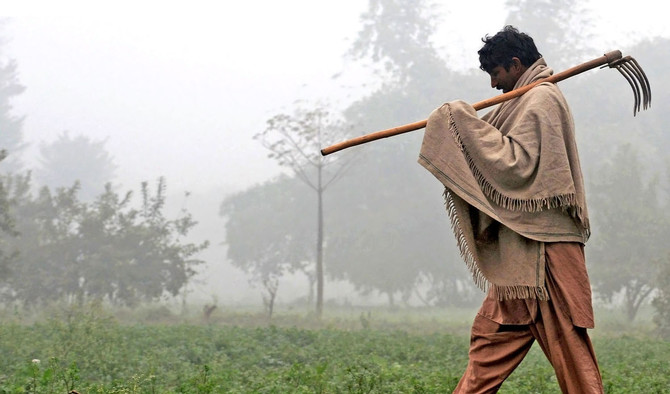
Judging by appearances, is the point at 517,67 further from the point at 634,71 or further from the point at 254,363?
the point at 254,363

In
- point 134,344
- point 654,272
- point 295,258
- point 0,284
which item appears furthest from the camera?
point 295,258

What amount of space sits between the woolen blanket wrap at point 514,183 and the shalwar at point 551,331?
73mm

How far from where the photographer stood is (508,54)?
390cm

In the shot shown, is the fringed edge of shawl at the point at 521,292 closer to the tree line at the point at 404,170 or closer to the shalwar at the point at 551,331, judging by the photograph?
the shalwar at the point at 551,331

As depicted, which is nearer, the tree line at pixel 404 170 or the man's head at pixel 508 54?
the man's head at pixel 508 54

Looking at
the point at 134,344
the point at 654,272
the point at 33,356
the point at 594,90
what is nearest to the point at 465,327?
the point at 654,272

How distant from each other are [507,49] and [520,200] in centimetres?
85

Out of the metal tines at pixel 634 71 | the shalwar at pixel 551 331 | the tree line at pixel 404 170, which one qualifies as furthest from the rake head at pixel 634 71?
the tree line at pixel 404 170

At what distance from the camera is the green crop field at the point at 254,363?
5996 millimetres

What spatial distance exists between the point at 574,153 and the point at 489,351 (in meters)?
1.07

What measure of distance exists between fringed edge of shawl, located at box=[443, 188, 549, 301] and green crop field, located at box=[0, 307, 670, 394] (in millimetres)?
2007

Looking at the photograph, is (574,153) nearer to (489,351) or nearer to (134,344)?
(489,351)

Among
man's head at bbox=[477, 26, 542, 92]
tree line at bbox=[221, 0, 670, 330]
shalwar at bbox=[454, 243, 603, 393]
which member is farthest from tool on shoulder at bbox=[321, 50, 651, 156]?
tree line at bbox=[221, 0, 670, 330]

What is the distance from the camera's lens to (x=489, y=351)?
363cm
